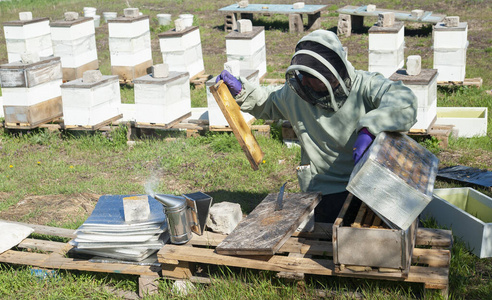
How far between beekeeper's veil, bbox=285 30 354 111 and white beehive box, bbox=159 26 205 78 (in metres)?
5.18

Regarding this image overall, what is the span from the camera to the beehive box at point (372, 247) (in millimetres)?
2648

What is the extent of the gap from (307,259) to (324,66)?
1033mm

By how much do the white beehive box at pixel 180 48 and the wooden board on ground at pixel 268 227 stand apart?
201 inches

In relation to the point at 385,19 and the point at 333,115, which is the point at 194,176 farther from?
the point at 385,19

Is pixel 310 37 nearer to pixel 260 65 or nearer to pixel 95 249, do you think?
pixel 95 249

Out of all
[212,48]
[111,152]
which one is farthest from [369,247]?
[212,48]

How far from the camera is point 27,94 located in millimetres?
6656

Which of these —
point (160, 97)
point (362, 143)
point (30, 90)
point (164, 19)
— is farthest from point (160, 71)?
point (164, 19)

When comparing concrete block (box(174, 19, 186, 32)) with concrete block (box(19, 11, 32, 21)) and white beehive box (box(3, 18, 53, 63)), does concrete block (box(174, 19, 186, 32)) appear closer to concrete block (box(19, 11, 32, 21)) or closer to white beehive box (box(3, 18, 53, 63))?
white beehive box (box(3, 18, 53, 63))

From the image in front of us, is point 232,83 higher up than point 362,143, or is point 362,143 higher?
point 232,83

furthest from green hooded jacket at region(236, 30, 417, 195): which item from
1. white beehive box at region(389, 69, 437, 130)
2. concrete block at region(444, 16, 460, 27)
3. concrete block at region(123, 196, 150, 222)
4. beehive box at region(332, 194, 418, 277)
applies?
concrete block at region(444, 16, 460, 27)

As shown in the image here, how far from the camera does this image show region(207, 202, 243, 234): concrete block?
138 inches

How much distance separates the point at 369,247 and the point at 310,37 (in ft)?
3.92

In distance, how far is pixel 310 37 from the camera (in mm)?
3186
